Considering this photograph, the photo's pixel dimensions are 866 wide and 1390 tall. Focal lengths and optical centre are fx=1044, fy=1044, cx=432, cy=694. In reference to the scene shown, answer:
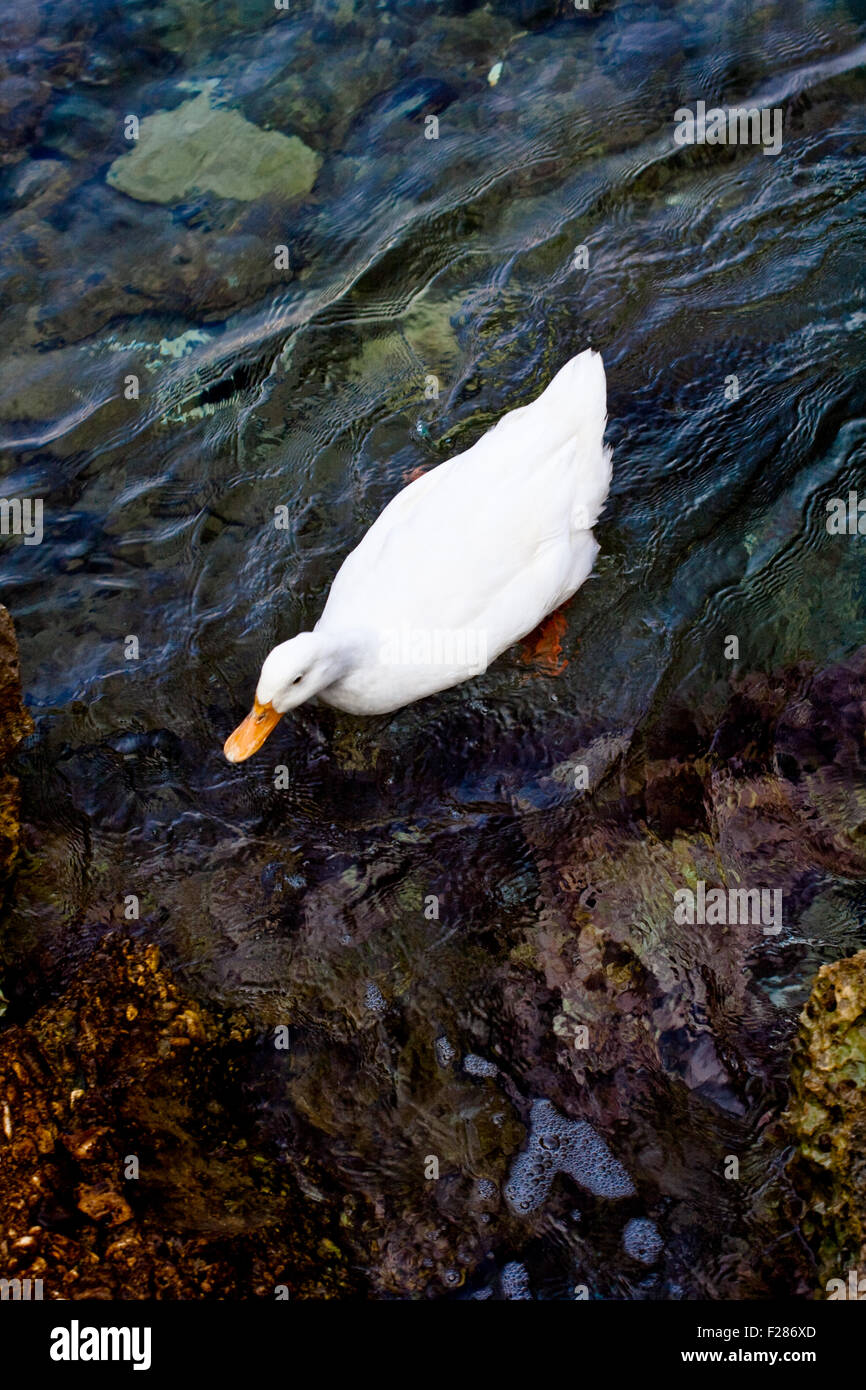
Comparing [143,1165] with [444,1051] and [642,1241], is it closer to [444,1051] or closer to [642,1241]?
[444,1051]

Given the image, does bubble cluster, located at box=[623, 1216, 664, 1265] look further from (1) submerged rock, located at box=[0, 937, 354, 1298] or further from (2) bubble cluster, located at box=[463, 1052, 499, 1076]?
(1) submerged rock, located at box=[0, 937, 354, 1298]

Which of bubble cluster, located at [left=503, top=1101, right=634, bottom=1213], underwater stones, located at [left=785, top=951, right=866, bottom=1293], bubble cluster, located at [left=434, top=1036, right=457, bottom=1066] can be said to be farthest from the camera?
bubble cluster, located at [left=434, top=1036, right=457, bottom=1066]

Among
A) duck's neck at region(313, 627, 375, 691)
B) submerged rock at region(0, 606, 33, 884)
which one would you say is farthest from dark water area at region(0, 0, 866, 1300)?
duck's neck at region(313, 627, 375, 691)

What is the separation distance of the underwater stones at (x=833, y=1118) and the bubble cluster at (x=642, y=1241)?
0.46m

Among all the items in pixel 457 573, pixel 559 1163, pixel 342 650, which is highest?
pixel 457 573

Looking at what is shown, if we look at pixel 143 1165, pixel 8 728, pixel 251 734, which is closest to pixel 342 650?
pixel 251 734

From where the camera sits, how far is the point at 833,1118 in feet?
9.83

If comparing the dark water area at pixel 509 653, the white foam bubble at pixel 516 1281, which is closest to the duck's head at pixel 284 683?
the dark water area at pixel 509 653

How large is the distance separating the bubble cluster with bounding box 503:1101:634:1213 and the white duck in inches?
64.4

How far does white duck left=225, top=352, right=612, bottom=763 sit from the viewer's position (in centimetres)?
387

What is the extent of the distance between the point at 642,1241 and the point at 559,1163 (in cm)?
34

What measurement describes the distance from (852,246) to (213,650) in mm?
3650

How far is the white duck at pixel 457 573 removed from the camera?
387 centimetres

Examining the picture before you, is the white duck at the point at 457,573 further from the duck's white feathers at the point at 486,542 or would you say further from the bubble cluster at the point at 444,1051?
the bubble cluster at the point at 444,1051
